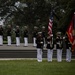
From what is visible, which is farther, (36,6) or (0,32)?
(36,6)

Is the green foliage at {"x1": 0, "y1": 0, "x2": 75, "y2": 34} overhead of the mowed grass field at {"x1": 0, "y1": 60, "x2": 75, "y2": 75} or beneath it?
overhead

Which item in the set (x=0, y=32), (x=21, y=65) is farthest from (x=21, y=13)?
(x=21, y=65)

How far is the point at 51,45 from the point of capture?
85.1 feet

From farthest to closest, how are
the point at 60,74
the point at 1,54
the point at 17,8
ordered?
the point at 17,8 < the point at 1,54 < the point at 60,74

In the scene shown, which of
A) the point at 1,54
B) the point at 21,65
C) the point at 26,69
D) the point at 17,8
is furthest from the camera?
the point at 17,8

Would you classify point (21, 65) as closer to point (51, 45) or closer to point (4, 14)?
point (51, 45)

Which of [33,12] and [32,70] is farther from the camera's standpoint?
[33,12]

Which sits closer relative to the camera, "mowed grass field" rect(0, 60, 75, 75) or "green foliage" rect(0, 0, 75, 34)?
"mowed grass field" rect(0, 60, 75, 75)

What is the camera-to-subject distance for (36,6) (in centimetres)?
4581

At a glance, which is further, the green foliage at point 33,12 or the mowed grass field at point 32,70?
the green foliage at point 33,12

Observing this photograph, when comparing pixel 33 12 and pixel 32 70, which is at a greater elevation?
pixel 33 12

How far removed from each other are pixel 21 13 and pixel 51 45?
22790 millimetres

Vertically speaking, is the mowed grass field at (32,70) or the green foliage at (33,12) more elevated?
the green foliage at (33,12)

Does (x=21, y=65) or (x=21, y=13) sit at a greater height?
(x=21, y=13)
